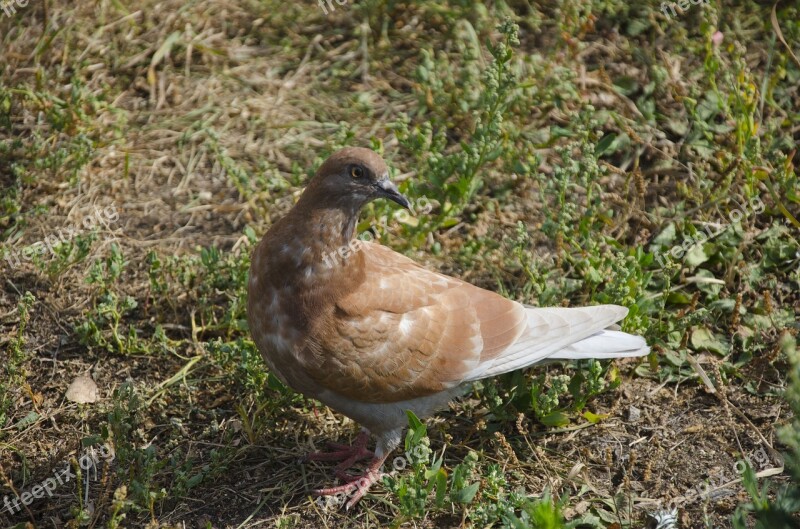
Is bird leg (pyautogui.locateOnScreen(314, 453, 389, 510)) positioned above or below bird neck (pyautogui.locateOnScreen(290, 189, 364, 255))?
below

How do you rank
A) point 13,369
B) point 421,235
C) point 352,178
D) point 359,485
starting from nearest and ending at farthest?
point 352,178 < point 13,369 < point 359,485 < point 421,235

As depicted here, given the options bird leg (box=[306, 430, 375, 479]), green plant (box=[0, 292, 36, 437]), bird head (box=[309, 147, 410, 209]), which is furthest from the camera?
bird leg (box=[306, 430, 375, 479])

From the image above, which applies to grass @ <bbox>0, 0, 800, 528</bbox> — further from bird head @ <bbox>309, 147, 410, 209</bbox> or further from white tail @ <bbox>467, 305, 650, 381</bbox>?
bird head @ <bbox>309, 147, 410, 209</bbox>

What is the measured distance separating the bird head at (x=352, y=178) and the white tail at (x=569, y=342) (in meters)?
1.06

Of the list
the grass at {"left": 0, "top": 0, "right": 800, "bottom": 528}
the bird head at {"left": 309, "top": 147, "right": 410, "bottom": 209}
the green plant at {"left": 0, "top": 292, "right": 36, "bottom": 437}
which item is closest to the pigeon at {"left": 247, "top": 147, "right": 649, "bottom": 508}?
the bird head at {"left": 309, "top": 147, "right": 410, "bottom": 209}

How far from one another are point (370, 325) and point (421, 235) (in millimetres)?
1264

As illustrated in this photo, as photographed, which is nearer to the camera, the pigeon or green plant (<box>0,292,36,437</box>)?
the pigeon

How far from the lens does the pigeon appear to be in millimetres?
4145

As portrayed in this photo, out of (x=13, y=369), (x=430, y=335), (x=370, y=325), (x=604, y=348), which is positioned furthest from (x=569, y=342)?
(x=13, y=369)

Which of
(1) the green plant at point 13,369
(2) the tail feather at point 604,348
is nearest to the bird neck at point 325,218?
(2) the tail feather at point 604,348

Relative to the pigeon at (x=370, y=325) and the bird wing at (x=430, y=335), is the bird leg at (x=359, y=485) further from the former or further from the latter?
the bird wing at (x=430, y=335)

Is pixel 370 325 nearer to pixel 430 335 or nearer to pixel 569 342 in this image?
pixel 430 335

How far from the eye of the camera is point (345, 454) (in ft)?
15.4

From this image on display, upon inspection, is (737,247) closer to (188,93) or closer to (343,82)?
(343,82)
